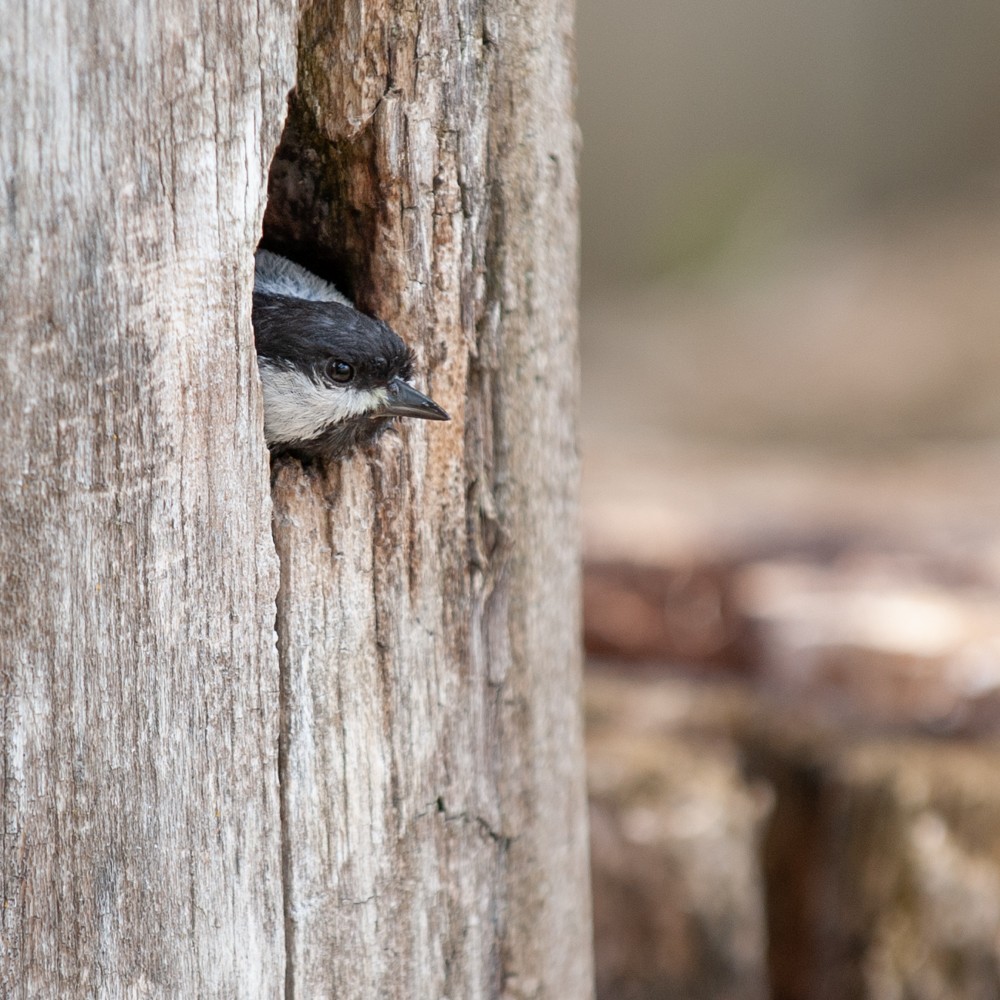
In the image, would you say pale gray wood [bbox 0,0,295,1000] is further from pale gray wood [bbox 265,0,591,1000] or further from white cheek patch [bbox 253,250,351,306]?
white cheek patch [bbox 253,250,351,306]

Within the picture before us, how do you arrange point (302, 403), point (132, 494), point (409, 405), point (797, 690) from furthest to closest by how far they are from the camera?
point (797, 690)
point (302, 403)
point (409, 405)
point (132, 494)

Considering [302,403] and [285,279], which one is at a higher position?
[285,279]

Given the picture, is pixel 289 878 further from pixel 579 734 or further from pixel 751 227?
pixel 751 227

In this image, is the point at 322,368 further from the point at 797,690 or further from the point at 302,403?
the point at 797,690

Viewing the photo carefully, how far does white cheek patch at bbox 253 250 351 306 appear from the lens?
6.97 ft

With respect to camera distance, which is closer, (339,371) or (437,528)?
(437,528)

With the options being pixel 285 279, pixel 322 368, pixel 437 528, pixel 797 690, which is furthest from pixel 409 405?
pixel 797 690

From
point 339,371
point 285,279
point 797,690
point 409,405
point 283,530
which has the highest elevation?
point 285,279

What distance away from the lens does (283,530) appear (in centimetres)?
175

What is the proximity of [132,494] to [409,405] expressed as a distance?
1.63 ft

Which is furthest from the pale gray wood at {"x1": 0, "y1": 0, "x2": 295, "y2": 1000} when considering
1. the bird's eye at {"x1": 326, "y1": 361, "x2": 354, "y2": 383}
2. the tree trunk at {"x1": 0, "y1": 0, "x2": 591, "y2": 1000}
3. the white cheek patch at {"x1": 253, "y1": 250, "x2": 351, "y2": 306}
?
the white cheek patch at {"x1": 253, "y1": 250, "x2": 351, "y2": 306}

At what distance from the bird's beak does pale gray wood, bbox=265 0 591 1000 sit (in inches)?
2.8

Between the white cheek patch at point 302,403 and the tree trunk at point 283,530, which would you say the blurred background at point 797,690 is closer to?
the tree trunk at point 283,530

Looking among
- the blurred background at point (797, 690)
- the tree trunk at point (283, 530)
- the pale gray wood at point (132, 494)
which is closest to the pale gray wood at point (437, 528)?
the tree trunk at point (283, 530)
